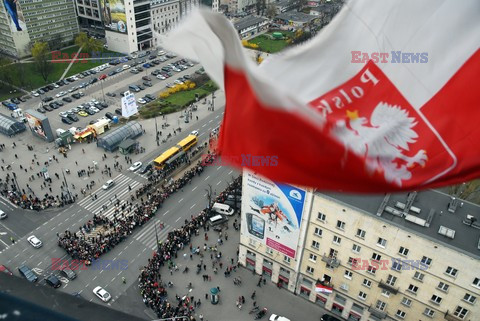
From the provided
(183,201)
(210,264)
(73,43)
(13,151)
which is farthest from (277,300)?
(73,43)

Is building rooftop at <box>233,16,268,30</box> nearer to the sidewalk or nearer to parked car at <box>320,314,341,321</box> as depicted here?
the sidewalk

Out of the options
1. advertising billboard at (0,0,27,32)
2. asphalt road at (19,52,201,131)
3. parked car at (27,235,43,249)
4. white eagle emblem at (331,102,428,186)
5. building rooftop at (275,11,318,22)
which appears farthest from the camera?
building rooftop at (275,11,318,22)

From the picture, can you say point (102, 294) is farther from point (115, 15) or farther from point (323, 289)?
point (115, 15)

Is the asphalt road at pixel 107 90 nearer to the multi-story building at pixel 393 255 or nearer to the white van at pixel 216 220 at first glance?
the white van at pixel 216 220

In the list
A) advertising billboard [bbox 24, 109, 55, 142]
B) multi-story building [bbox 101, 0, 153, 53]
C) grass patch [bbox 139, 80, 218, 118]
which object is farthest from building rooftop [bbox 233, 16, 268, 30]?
advertising billboard [bbox 24, 109, 55, 142]

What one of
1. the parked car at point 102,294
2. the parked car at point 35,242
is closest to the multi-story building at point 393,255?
the parked car at point 102,294

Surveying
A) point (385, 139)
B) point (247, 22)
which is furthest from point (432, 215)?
point (247, 22)

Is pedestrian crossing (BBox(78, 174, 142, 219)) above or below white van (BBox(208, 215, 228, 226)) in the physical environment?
below

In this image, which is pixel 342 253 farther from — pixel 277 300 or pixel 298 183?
pixel 298 183
